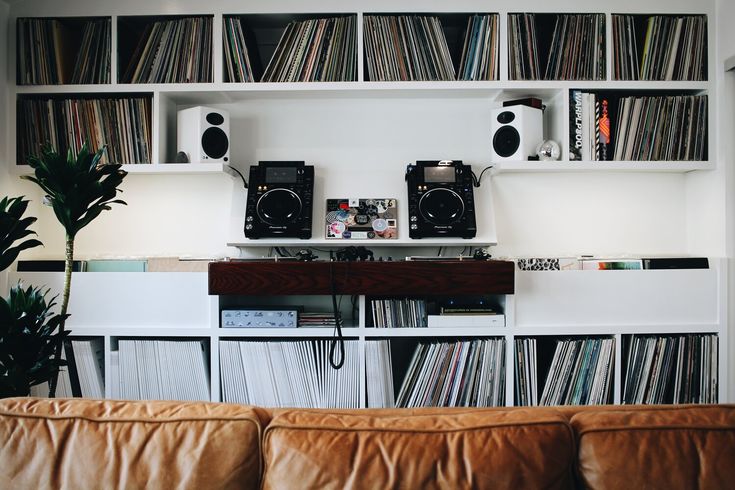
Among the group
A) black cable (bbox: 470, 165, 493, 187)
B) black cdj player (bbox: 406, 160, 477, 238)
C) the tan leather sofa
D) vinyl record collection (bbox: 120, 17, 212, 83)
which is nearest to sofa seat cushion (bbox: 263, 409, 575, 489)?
the tan leather sofa

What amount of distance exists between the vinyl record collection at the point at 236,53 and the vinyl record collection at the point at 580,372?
6.50 feet

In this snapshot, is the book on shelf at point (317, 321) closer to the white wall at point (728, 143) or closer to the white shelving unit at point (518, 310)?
the white shelving unit at point (518, 310)

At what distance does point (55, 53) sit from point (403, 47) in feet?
5.61

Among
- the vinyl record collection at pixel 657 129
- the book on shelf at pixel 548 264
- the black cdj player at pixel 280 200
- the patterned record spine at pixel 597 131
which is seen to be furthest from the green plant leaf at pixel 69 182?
the vinyl record collection at pixel 657 129

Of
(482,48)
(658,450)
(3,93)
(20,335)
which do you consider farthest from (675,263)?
(3,93)

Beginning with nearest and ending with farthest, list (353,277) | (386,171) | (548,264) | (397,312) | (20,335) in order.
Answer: (20,335) < (353,277) < (397,312) < (548,264) < (386,171)

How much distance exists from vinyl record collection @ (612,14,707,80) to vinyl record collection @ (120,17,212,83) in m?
2.00

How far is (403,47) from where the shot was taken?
2473 mm

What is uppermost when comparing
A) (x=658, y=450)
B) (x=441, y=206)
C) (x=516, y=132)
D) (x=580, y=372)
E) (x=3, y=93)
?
(x=3, y=93)

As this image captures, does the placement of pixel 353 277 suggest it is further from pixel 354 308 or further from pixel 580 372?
pixel 580 372

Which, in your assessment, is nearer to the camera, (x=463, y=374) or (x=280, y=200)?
(x=463, y=374)

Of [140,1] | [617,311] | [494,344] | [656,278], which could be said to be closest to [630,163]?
[656,278]

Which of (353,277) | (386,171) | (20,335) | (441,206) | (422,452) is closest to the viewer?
(422,452)

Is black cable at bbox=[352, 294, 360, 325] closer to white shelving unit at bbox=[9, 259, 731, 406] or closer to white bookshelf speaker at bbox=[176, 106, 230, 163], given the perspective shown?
white shelving unit at bbox=[9, 259, 731, 406]
